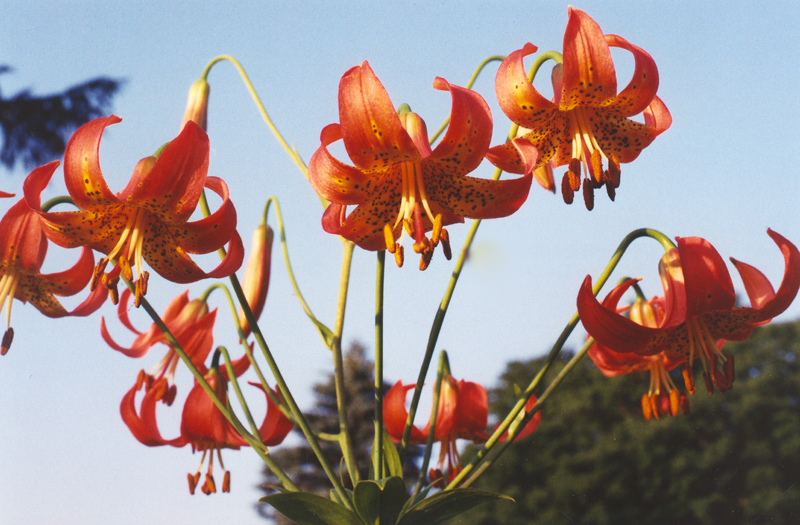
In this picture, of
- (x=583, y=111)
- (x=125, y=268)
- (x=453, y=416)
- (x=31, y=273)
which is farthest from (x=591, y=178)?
(x=31, y=273)

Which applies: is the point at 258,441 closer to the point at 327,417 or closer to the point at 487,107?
the point at 487,107

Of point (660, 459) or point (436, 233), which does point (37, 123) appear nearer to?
point (436, 233)

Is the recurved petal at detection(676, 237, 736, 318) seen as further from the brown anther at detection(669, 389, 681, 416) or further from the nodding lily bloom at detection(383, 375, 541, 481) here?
the nodding lily bloom at detection(383, 375, 541, 481)

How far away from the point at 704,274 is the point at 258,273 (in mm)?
772

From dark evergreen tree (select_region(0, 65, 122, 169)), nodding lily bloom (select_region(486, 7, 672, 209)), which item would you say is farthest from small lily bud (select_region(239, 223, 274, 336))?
dark evergreen tree (select_region(0, 65, 122, 169))

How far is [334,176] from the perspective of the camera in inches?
36.0

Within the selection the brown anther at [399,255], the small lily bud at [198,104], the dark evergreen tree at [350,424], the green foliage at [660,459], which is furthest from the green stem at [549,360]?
the green foliage at [660,459]

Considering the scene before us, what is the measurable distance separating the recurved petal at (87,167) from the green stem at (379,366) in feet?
1.36

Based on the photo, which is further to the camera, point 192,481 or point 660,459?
point 660,459

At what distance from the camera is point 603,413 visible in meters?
12.2

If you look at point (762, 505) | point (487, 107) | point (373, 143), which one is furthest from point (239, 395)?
point (762, 505)

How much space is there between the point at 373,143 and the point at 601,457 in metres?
12.0

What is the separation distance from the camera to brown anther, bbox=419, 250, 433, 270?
0.85 meters

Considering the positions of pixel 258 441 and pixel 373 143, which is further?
pixel 258 441
